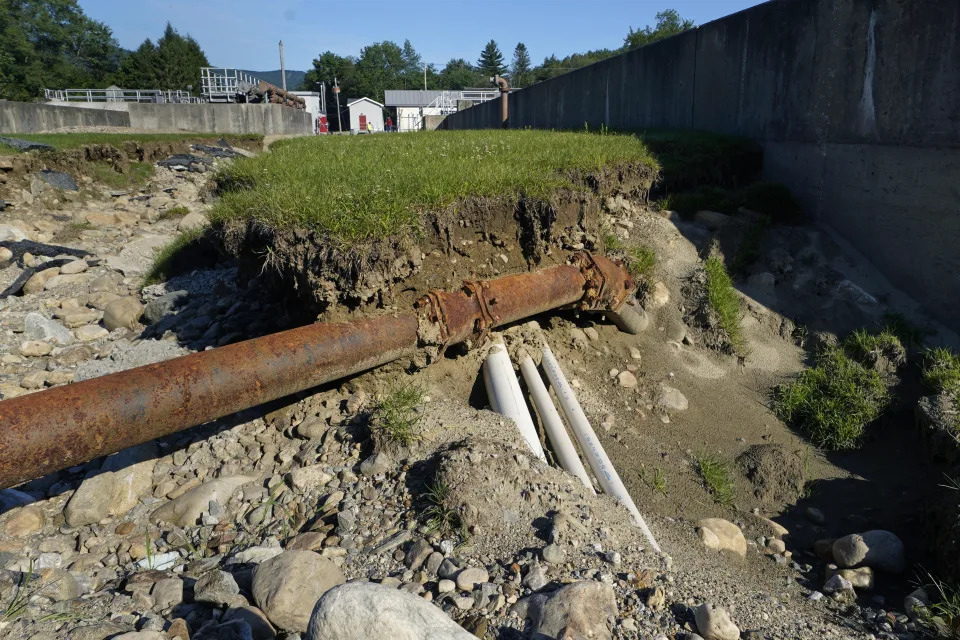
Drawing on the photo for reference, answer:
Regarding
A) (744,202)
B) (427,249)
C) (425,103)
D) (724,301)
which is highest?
(425,103)

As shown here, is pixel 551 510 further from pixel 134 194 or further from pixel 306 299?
pixel 134 194

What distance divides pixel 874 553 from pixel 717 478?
3.26ft

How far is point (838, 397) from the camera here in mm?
4844

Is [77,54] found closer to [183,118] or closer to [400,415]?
[183,118]

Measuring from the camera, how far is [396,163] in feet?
19.8

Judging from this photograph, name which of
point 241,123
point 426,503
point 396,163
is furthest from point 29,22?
point 426,503

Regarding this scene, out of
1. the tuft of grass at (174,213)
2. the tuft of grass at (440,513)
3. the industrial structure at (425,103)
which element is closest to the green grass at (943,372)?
the tuft of grass at (440,513)

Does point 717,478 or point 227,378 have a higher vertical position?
point 227,378

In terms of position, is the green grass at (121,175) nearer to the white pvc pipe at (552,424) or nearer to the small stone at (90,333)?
the small stone at (90,333)

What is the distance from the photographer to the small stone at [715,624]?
2.43m

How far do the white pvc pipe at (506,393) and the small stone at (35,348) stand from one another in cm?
402

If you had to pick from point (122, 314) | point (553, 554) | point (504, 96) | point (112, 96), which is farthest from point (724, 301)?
point (112, 96)

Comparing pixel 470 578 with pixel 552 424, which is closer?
pixel 470 578

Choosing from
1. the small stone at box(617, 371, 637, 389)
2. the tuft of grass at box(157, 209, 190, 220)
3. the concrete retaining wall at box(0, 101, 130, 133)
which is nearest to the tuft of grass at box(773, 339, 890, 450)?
the small stone at box(617, 371, 637, 389)
